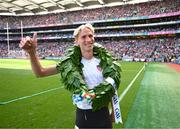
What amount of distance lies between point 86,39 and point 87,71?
1.35ft

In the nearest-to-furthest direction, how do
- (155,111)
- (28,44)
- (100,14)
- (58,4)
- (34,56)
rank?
(28,44), (34,56), (155,111), (58,4), (100,14)

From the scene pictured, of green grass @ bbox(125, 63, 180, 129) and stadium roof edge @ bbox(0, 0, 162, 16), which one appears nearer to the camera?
green grass @ bbox(125, 63, 180, 129)

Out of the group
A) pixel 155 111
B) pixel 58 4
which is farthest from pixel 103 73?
pixel 58 4

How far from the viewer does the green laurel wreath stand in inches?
133

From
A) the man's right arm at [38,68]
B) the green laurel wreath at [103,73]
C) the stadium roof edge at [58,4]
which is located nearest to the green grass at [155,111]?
the green laurel wreath at [103,73]

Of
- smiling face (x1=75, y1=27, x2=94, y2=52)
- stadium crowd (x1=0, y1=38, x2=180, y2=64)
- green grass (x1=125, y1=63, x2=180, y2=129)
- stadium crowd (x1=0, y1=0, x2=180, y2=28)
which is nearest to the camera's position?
smiling face (x1=75, y1=27, x2=94, y2=52)

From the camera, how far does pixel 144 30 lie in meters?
71.1

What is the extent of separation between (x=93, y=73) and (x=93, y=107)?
46cm

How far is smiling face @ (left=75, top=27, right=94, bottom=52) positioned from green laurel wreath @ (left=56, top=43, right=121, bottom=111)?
0.16m

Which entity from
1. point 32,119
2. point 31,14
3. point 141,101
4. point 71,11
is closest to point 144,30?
point 71,11

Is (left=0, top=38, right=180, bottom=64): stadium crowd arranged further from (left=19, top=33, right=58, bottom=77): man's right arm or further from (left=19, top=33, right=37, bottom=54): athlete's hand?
(left=19, top=33, right=37, bottom=54): athlete's hand

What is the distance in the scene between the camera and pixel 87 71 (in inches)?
141

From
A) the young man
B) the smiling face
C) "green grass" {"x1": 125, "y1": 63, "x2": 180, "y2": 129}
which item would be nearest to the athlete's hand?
the young man

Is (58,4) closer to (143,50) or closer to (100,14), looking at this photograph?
(100,14)
